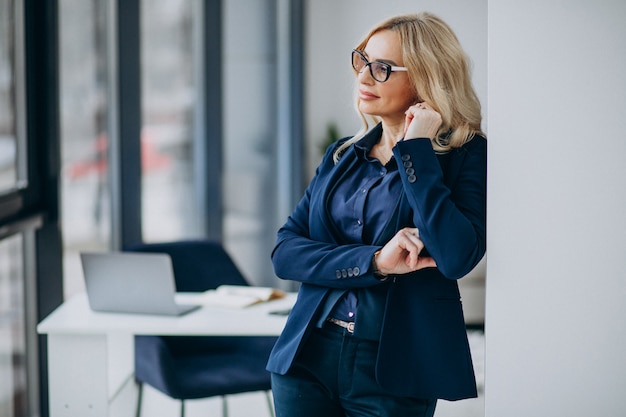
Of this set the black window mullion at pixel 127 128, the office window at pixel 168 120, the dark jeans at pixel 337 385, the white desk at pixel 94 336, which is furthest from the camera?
the office window at pixel 168 120

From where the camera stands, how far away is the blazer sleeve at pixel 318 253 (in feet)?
5.67

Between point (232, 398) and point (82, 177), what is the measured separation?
1.42 meters

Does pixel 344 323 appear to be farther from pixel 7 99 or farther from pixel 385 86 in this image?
pixel 7 99

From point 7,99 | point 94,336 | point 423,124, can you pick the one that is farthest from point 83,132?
point 423,124

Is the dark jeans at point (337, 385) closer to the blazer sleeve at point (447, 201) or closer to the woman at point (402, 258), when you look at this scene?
the woman at point (402, 258)

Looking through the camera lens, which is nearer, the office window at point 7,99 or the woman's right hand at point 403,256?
the woman's right hand at point 403,256

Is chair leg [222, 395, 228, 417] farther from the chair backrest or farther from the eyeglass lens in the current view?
the eyeglass lens

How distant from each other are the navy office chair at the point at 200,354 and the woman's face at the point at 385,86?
5.31ft

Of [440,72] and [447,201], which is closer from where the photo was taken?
[447,201]

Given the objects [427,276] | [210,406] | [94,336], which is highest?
[427,276]

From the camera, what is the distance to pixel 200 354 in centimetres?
354

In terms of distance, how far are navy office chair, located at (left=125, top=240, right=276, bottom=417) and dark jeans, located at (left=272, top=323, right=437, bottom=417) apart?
1.30 m

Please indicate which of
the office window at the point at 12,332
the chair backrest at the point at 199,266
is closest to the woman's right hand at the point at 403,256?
the office window at the point at 12,332

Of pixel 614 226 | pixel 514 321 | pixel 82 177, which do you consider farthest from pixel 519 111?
pixel 82 177
